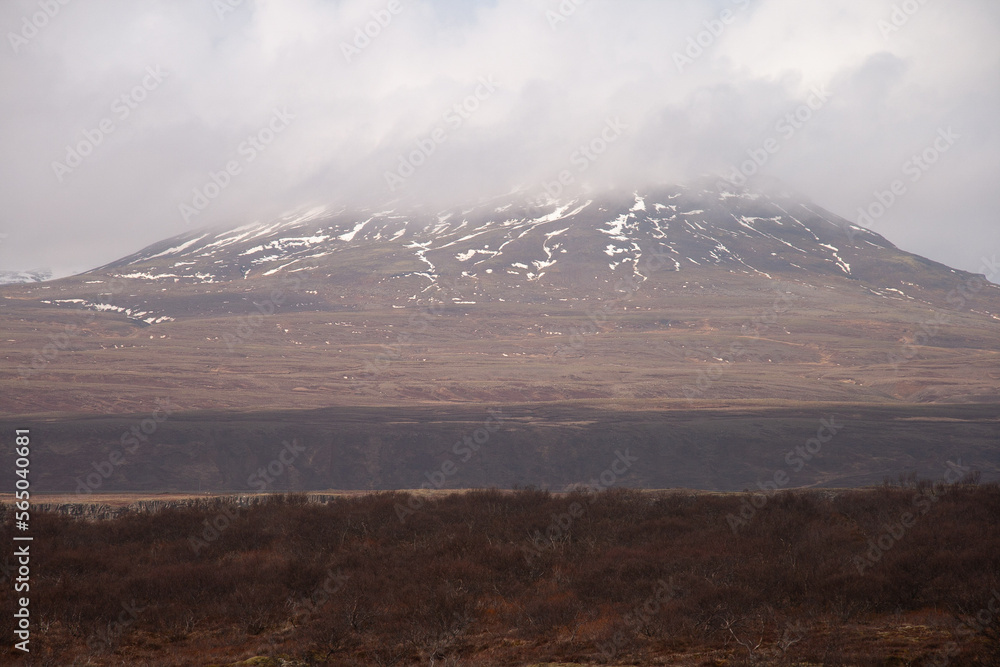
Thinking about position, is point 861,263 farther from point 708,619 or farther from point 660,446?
point 708,619

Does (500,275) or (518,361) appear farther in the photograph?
(500,275)

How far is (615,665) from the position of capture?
11.2 metres

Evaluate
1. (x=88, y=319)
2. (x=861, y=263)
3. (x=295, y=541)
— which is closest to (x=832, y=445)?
(x=295, y=541)

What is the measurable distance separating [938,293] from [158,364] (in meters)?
165

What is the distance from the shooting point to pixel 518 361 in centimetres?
11606

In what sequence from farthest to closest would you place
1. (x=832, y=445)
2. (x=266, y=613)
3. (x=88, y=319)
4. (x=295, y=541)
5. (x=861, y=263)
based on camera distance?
(x=861, y=263), (x=88, y=319), (x=832, y=445), (x=295, y=541), (x=266, y=613)

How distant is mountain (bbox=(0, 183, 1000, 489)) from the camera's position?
6156cm

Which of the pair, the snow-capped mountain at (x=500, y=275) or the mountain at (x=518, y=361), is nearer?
the mountain at (x=518, y=361)

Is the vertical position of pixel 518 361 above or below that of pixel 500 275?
below

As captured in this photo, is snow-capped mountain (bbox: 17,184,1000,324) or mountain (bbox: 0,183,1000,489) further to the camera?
snow-capped mountain (bbox: 17,184,1000,324)

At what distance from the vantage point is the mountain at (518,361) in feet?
202

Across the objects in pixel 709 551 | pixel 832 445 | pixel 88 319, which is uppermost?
pixel 88 319

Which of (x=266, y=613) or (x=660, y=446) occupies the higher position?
(x=266, y=613)

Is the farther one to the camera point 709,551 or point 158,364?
point 158,364
